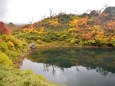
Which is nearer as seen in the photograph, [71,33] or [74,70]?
[74,70]

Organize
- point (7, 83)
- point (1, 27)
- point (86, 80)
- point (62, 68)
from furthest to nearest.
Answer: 1. point (1, 27)
2. point (62, 68)
3. point (86, 80)
4. point (7, 83)

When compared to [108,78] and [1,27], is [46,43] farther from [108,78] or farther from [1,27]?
[108,78]

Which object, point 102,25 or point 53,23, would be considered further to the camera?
point 53,23

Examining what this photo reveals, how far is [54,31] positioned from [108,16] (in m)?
22.1

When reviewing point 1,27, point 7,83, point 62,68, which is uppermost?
point 1,27

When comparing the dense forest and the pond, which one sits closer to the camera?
the pond

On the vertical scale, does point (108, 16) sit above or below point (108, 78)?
above

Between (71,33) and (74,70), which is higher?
(71,33)

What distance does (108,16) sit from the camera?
79.4m

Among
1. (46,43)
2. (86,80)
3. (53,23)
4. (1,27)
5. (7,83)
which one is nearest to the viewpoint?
(7,83)

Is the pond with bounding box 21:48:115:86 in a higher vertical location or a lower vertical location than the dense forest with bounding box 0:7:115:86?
lower

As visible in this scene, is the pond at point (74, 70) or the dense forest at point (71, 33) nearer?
the pond at point (74, 70)

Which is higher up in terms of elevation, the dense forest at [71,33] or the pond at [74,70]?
the dense forest at [71,33]

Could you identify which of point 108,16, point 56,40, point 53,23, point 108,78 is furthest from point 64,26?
point 108,78
